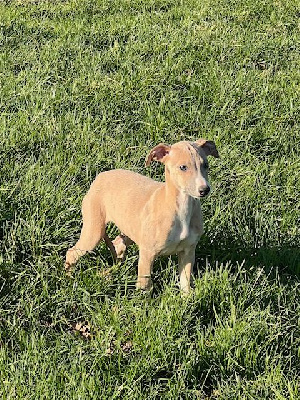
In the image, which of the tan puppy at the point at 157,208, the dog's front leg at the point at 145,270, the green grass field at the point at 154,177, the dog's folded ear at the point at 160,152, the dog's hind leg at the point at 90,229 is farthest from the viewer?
the dog's hind leg at the point at 90,229

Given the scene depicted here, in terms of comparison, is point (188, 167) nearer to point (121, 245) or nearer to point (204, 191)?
point (204, 191)

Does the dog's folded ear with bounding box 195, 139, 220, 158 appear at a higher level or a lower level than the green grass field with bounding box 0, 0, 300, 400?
higher

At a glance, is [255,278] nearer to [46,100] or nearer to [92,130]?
[92,130]

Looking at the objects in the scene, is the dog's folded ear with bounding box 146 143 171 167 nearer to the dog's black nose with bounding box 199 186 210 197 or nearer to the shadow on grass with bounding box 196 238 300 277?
the dog's black nose with bounding box 199 186 210 197

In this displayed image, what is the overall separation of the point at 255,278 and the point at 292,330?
1.43 feet

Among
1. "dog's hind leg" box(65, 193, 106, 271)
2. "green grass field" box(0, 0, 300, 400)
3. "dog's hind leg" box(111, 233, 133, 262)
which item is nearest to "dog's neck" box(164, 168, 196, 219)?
"green grass field" box(0, 0, 300, 400)

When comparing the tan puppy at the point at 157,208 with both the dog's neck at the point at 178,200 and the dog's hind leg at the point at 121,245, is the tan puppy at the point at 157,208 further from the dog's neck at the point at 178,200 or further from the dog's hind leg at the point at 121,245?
the dog's hind leg at the point at 121,245

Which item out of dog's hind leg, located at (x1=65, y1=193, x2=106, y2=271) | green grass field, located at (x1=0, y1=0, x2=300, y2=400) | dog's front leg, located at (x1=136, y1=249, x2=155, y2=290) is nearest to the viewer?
green grass field, located at (x1=0, y1=0, x2=300, y2=400)

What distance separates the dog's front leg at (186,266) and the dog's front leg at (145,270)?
0.21 m

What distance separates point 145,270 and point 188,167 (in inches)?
28.7

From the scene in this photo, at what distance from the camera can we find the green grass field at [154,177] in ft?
9.78

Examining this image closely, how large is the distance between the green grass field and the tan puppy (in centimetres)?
19

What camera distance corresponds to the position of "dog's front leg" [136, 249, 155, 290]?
3.37 m

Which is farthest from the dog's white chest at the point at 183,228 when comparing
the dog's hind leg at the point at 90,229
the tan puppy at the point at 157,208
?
the dog's hind leg at the point at 90,229
